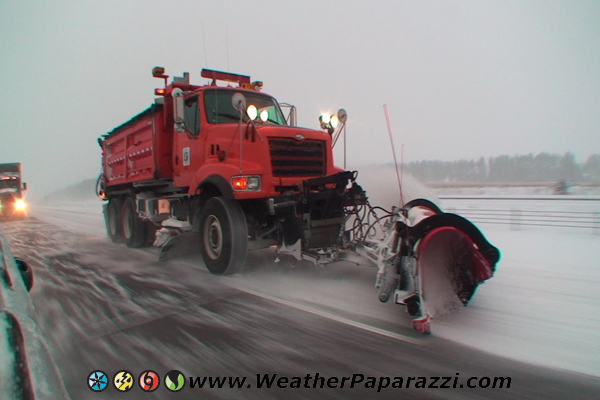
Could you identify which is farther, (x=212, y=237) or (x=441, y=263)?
(x=212, y=237)

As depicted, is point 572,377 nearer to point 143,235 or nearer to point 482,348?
point 482,348

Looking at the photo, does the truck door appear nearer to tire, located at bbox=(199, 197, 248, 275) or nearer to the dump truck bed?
the dump truck bed

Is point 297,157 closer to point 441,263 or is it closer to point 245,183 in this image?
point 245,183

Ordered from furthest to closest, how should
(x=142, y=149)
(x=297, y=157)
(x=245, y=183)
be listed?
(x=142, y=149), (x=297, y=157), (x=245, y=183)

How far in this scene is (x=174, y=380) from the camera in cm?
286

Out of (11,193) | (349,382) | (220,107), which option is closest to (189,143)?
(220,107)

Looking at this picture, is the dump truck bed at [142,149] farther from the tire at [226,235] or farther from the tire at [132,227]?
the tire at [226,235]

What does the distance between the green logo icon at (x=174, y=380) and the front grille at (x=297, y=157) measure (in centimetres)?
313

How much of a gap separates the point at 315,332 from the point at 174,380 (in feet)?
4.49

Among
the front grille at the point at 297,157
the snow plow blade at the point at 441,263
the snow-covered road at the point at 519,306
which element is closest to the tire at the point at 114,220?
the snow-covered road at the point at 519,306

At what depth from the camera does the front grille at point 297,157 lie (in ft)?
18.3

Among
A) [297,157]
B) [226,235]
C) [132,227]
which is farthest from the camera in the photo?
[132,227]

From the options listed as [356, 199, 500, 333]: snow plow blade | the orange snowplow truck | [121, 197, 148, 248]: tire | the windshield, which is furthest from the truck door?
[356, 199, 500, 333]: snow plow blade

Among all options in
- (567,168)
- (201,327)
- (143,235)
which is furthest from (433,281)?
(567,168)
